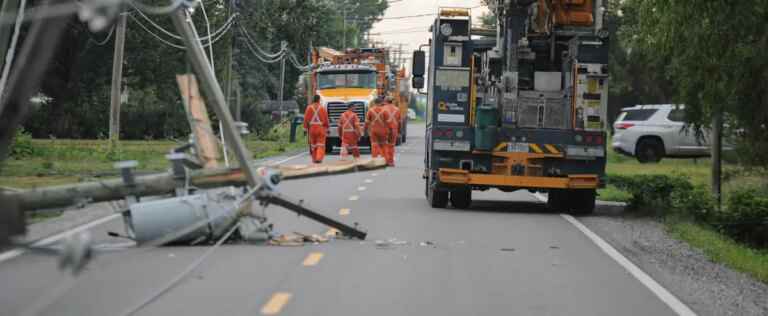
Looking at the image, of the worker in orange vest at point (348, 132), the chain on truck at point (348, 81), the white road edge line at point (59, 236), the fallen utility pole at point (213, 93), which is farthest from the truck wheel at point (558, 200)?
the chain on truck at point (348, 81)

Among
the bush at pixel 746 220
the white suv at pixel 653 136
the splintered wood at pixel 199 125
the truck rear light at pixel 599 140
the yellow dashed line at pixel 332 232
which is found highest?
the splintered wood at pixel 199 125

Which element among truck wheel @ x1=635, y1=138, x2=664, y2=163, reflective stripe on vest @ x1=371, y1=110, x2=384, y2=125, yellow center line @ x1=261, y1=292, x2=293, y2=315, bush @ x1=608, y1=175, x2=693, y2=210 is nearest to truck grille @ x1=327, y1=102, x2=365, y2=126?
truck wheel @ x1=635, y1=138, x2=664, y2=163

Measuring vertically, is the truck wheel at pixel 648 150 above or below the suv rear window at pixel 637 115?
below

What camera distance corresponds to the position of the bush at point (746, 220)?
21781 millimetres

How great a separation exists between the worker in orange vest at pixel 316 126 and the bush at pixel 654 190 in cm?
739

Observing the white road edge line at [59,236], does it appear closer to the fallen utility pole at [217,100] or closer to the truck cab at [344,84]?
the fallen utility pole at [217,100]

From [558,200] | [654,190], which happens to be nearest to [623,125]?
[654,190]

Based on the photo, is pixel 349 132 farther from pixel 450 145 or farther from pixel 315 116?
pixel 450 145

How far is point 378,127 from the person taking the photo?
101ft

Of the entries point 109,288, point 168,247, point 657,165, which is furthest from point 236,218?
point 657,165

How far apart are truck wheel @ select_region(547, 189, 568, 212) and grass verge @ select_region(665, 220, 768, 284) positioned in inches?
73.1

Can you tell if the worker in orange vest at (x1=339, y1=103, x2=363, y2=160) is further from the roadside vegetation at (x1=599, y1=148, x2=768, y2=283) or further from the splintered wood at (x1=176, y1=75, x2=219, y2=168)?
the splintered wood at (x1=176, y1=75, x2=219, y2=168)

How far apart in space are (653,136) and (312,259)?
94.5 feet

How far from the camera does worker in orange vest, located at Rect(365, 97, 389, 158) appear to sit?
30.7 meters
